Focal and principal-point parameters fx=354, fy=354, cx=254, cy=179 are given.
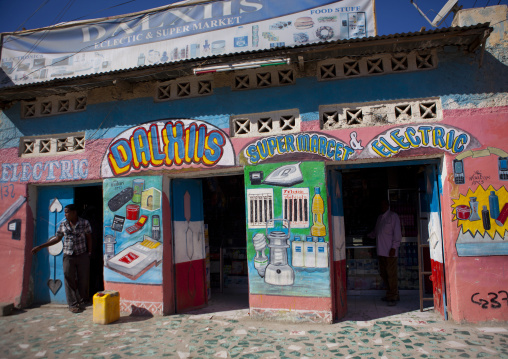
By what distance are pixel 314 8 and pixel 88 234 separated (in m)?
6.84

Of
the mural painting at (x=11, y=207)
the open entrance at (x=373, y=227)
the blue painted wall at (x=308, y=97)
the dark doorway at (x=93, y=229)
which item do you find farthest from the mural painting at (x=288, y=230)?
the mural painting at (x=11, y=207)

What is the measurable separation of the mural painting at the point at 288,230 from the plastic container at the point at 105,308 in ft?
8.23

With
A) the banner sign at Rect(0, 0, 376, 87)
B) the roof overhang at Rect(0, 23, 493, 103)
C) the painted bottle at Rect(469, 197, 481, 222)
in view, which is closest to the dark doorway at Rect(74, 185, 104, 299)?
the roof overhang at Rect(0, 23, 493, 103)

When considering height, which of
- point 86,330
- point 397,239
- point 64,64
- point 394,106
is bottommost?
point 86,330

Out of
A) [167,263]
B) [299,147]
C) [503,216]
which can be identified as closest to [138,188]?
[167,263]

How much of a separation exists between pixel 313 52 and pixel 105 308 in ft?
18.6

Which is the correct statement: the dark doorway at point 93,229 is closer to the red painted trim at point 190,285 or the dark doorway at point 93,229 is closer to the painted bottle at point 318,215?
the red painted trim at point 190,285

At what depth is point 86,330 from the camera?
5934 millimetres

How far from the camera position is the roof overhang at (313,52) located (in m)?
5.48

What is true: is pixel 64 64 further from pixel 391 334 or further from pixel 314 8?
pixel 391 334

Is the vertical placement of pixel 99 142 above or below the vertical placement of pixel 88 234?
above

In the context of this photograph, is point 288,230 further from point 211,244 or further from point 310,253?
point 211,244

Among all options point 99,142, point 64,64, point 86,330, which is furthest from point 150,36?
point 86,330

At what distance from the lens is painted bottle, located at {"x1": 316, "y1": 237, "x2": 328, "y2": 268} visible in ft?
19.4
